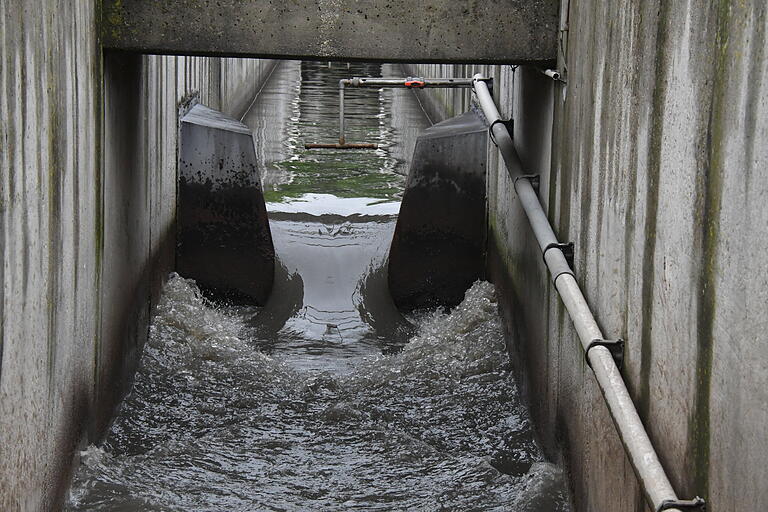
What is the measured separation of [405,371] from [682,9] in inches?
209

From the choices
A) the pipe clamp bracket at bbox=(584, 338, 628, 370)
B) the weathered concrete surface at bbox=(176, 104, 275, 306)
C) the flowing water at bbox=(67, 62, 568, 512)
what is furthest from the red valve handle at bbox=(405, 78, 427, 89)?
the pipe clamp bracket at bbox=(584, 338, 628, 370)

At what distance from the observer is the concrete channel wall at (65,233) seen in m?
4.84

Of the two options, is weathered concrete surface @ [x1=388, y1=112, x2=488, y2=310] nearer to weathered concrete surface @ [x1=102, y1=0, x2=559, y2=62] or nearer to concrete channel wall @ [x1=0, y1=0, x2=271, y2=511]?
concrete channel wall @ [x1=0, y1=0, x2=271, y2=511]

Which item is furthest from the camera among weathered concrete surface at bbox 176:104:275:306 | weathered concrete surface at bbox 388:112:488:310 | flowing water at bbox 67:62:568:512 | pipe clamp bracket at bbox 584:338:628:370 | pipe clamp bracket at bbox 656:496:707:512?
weathered concrete surface at bbox 176:104:275:306

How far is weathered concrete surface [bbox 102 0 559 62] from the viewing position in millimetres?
6992

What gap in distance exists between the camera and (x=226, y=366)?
9.16 m

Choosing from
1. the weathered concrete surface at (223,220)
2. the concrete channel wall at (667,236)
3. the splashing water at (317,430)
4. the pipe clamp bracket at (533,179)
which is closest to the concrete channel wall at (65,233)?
the splashing water at (317,430)

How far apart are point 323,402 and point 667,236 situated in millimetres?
4545

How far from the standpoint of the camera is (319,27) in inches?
276

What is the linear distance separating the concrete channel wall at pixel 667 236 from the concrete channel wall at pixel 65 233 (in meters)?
2.68

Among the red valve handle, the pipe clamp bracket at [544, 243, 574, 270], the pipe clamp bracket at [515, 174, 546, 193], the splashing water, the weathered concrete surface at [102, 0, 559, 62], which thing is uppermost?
the weathered concrete surface at [102, 0, 559, 62]

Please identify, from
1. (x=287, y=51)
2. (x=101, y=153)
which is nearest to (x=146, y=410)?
(x=101, y=153)

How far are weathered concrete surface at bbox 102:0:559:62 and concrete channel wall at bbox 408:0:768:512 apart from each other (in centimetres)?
65

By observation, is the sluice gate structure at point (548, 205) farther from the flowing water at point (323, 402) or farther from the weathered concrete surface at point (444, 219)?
the weathered concrete surface at point (444, 219)
